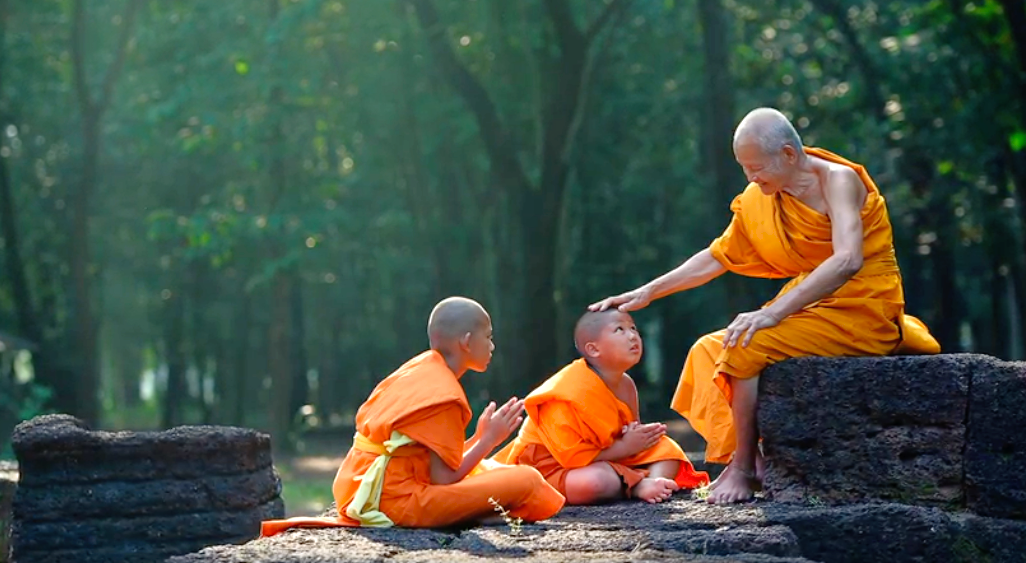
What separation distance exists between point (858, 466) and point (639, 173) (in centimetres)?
2079

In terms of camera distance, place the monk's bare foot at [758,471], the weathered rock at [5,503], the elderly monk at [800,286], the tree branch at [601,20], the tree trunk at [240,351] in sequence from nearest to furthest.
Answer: the elderly monk at [800,286] < the monk's bare foot at [758,471] < the weathered rock at [5,503] < the tree branch at [601,20] < the tree trunk at [240,351]

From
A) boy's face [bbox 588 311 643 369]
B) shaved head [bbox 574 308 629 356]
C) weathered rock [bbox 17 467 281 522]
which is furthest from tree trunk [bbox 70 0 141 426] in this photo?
boy's face [bbox 588 311 643 369]

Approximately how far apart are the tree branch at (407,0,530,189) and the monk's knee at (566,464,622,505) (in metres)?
9.28

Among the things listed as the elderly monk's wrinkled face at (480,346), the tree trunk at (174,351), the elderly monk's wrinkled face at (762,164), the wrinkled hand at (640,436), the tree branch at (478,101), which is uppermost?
the tree branch at (478,101)

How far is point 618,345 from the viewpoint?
7098 mm

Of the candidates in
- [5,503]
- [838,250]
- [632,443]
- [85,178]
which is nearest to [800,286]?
[838,250]

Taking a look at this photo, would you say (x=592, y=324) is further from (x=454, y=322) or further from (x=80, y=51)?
(x=80, y=51)

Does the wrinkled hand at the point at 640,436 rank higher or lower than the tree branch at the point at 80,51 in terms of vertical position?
lower

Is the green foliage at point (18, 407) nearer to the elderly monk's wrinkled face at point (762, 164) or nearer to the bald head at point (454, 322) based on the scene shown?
the bald head at point (454, 322)

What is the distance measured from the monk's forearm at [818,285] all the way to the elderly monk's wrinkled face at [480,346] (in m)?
1.25

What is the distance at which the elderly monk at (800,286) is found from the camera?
6.55 m

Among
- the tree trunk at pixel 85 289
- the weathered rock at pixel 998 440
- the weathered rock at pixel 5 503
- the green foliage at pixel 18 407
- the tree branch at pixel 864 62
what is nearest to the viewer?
the weathered rock at pixel 998 440

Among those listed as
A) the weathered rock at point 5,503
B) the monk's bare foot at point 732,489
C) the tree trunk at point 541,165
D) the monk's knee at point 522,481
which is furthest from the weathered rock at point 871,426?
the tree trunk at point 541,165

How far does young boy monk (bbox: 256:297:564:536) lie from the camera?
19.6 ft
